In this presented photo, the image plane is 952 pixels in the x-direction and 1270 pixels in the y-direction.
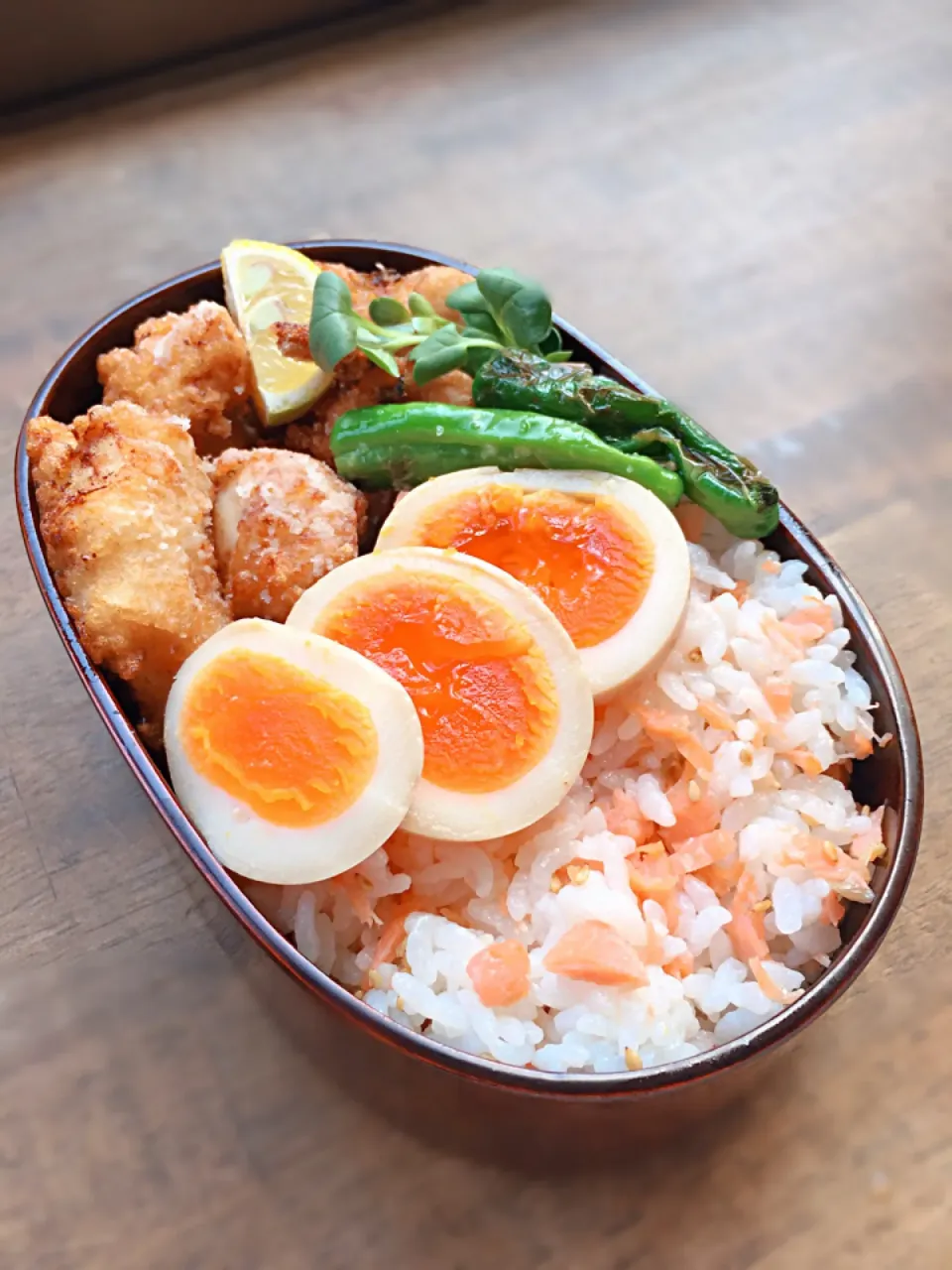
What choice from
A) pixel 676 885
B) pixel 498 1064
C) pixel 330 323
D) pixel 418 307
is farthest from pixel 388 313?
pixel 498 1064

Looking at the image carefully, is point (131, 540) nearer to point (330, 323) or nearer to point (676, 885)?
point (330, 323)

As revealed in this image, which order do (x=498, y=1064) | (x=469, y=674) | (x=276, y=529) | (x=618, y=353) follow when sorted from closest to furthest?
(x=498, y=1064)
(x=469, y=674)
(x=276, y=529)
(x=618, y=353)

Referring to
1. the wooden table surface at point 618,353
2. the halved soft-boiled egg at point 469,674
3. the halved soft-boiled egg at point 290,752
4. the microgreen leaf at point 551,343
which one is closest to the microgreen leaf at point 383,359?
the microgreen leaf at point 551,343

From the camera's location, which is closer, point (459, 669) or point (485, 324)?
point (459, 669)

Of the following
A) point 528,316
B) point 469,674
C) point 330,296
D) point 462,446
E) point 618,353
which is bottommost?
point 618,353

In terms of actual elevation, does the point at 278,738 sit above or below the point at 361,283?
below

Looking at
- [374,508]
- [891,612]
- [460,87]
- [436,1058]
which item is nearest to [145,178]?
[460,87]

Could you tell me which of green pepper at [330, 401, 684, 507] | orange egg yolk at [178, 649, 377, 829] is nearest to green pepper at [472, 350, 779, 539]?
green pepper at [330, 401, 684, 507]

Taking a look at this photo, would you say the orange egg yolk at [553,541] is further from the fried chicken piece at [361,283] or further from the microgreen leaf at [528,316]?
the fried chicken piece at [361,283]
